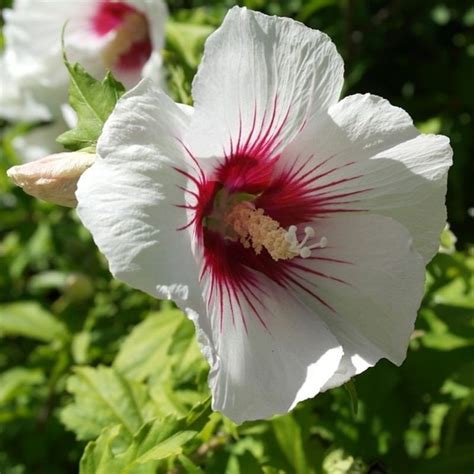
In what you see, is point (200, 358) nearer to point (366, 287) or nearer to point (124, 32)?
point (366, 287)

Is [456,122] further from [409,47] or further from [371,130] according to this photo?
[371,130]

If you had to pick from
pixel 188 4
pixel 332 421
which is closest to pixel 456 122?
pixel 188 4

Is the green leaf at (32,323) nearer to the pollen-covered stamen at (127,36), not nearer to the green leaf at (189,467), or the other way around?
the pollen-covered stamen at (127,36)

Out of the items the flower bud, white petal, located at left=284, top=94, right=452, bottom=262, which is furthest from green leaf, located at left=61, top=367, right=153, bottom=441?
white petal, located at left=284, top=94, right=452, bottom=262

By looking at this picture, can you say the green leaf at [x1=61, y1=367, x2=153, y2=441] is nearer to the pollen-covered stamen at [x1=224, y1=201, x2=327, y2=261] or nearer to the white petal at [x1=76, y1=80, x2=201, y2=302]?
the pollen-covered stamen at [x1=224, y1=201, x2=327, y2=261]

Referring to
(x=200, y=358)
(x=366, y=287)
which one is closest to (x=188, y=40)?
(x=200, y=358)

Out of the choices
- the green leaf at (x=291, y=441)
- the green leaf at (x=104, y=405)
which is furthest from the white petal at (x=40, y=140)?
the green leaf at (x=291, y=441)

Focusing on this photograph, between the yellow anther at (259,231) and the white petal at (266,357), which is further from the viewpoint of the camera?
the yellow anther at (259,231)
